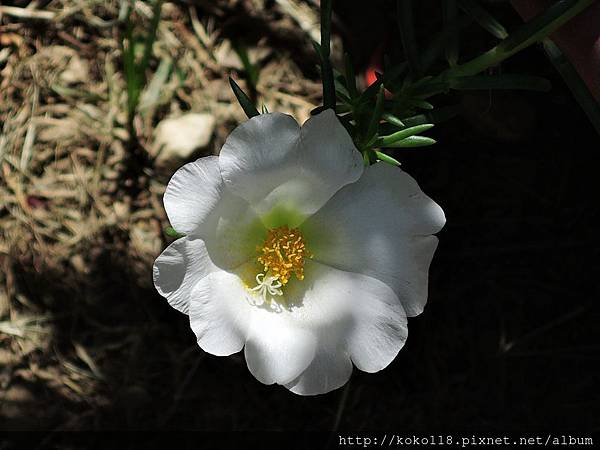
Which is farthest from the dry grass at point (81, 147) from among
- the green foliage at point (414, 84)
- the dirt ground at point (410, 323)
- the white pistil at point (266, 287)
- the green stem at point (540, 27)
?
the green stem at point (540, 27)

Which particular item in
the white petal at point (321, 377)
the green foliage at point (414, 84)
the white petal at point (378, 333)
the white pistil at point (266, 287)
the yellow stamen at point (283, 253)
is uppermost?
the green foliage at point (414, 84)

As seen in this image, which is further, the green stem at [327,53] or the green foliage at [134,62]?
the green foliage at [134,62]

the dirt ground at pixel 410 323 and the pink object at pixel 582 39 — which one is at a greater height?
the pink object at pixel 582 39

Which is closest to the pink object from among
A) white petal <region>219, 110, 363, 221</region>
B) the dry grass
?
white petal <region>219, 110, 363, 221</region>

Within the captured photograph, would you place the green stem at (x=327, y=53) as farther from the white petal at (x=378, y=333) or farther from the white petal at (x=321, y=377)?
the white petal at (x=321, y=377)

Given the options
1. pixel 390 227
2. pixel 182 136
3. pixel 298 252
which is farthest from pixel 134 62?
pixel 390 227

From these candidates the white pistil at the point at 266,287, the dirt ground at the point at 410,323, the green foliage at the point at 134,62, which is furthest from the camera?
the dirt ground at the point at 410,323

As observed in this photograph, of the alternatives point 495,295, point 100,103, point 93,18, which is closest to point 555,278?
point 495,295
